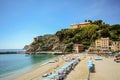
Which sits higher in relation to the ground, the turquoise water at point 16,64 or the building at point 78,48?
the building at point 78,48

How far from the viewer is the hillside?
8581cm

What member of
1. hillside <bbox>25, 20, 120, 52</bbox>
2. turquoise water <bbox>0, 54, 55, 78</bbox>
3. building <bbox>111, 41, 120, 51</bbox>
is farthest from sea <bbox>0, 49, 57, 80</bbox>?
hillside <bbox>25, 20, 120, 52</bbox>

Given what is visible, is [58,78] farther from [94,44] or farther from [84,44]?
[84,44]

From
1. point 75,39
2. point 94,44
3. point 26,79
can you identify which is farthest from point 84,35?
point 26,79

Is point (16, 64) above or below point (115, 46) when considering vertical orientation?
below

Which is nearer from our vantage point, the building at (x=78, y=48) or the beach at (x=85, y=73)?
the beach at (x=85, y=73)

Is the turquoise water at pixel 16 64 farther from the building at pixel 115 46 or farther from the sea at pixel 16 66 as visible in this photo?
the building at pixel 115 46

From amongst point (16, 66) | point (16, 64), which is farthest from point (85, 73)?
point (16, 64)

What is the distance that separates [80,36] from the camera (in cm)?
9625

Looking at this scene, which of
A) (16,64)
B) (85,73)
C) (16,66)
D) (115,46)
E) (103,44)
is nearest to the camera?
(85,73)

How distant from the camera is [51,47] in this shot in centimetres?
11306

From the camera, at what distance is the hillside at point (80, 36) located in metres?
85.8

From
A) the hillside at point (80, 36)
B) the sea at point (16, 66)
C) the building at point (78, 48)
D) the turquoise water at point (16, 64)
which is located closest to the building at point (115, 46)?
the hillside at point (80, 36)

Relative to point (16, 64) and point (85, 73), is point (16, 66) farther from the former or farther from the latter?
point (85, 73)
